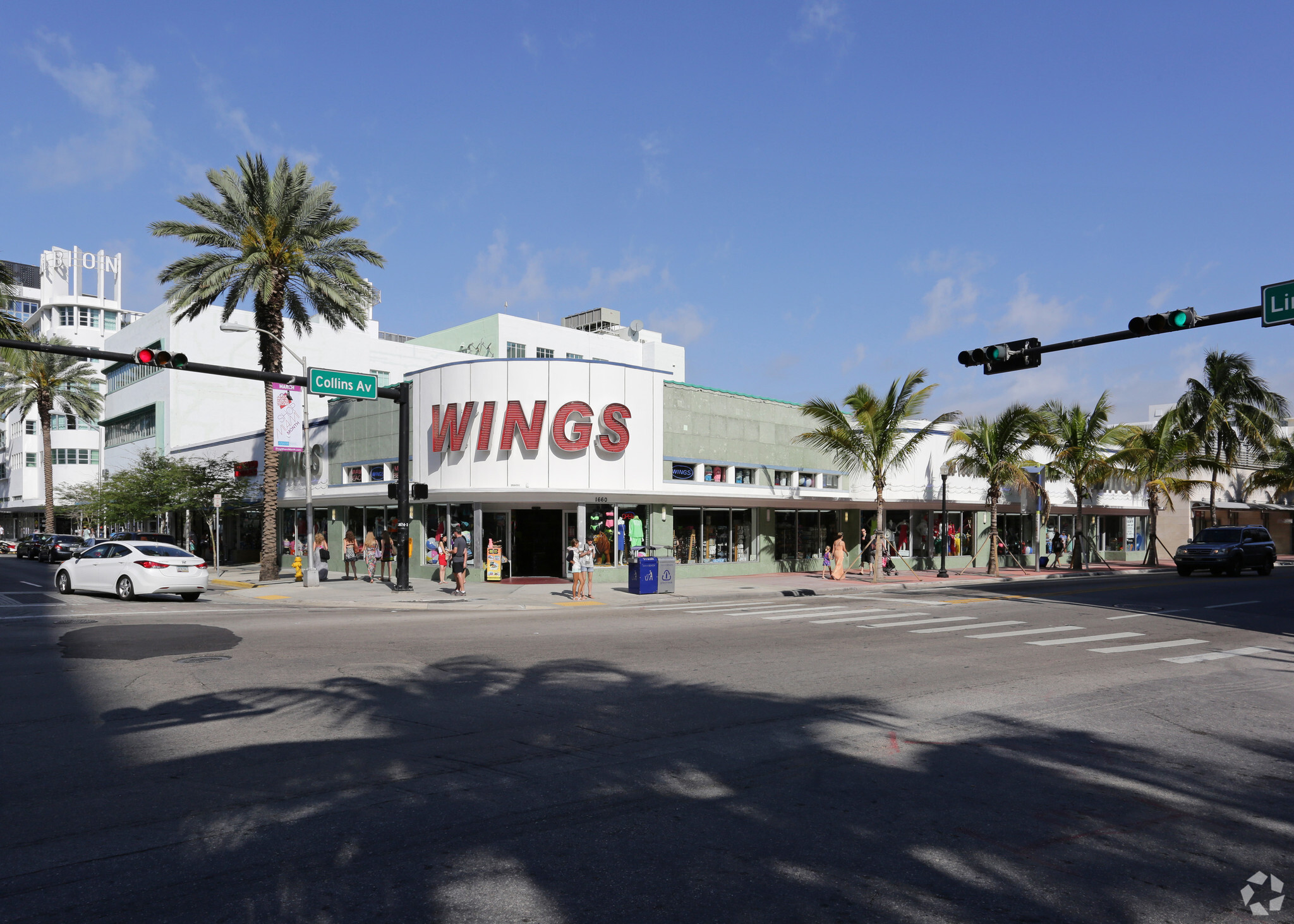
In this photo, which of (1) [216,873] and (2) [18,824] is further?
(2) [18,824]

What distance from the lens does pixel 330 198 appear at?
3003 centimetres

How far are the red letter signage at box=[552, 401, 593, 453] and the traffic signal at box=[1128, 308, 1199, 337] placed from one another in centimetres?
1618

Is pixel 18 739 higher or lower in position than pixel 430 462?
lower

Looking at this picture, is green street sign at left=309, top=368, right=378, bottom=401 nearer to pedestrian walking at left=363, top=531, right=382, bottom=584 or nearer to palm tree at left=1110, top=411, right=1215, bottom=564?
pedestrian walking at left=363, top=531, right=382, bottom=584

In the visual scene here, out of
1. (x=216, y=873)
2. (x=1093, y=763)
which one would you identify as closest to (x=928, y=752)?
(x=1093, y=763)

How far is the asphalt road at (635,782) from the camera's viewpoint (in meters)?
4.57

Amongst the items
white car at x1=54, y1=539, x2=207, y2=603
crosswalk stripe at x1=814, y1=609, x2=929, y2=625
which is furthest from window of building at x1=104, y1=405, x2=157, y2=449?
crosswalk stripe at x1=814, y1=609, x2=929, y2=625

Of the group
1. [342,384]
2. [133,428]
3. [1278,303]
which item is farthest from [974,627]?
[133,428]

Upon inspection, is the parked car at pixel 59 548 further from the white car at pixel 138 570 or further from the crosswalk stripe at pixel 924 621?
the crosswalk stripe at pixel 924 621

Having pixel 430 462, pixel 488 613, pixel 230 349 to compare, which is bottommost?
pixel 488 613

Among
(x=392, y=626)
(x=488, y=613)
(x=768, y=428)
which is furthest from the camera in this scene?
(x=768, y=428)

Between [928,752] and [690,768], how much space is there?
218 centimetres

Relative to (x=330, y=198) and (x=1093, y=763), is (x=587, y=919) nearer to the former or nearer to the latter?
(x=1093, y=763)

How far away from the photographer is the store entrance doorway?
95.6ft
